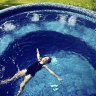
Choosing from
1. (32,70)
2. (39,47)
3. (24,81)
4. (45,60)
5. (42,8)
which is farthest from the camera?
(42,8)

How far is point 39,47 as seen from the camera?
1458 cm

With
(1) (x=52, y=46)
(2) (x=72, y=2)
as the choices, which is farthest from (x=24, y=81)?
(2) (x=72, y=2)

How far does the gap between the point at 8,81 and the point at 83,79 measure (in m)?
3.36

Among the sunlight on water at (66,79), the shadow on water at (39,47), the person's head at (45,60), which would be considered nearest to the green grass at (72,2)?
the shadow on water at (39,47)

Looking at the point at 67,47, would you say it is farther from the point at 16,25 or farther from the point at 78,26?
the point at 16,25

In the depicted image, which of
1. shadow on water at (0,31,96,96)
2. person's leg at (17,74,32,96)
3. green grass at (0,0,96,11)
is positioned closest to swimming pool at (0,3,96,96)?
shadow on water at (0,31,96,96)

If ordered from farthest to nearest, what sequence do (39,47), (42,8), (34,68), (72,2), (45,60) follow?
(72,2)
(42,8)
(39,47)
(45,60)
(34,68)

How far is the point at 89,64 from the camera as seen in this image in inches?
527

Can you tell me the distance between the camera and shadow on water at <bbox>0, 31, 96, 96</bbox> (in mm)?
13561

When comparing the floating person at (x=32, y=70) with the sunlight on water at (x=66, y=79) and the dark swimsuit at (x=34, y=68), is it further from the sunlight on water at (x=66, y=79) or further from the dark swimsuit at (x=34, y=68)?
the sunlight on water at (x=66, y=79)

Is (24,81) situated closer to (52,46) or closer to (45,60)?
Result: (45,60)

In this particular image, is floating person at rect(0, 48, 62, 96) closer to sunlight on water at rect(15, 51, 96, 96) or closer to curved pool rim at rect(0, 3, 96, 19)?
sunlight on water at rect(15, 51, 96, 96)

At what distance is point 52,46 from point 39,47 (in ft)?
2.23

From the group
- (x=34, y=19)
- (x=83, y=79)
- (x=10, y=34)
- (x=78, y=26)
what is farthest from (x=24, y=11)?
(x=83, y=79)
